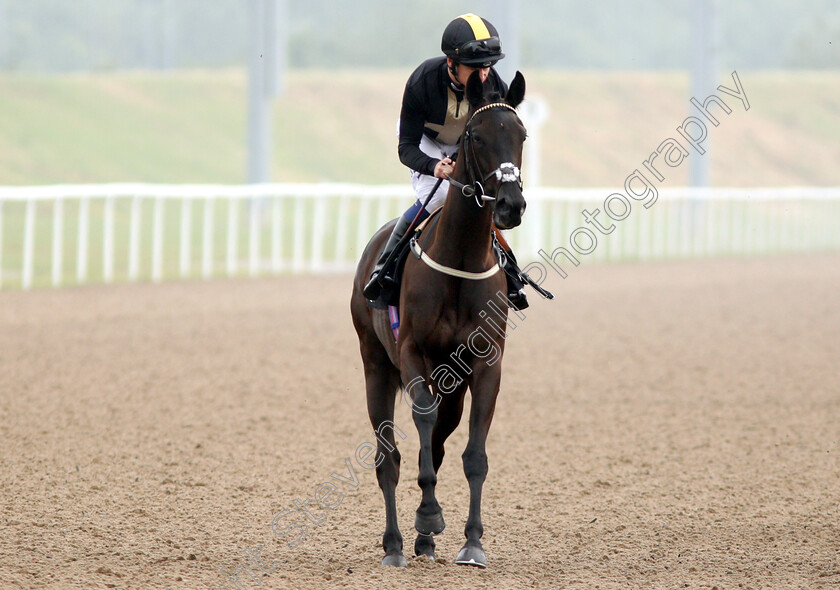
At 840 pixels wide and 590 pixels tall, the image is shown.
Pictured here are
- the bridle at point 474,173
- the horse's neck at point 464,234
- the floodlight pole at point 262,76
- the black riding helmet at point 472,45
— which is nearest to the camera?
the bridle at point 474,173

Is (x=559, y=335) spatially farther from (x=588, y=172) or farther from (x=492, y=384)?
(x=588, y=172)

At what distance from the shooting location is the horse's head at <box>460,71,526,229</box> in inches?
195

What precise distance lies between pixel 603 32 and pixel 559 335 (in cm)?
7412

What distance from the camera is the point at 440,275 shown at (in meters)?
5.39

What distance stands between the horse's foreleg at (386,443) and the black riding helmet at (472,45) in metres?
1.50

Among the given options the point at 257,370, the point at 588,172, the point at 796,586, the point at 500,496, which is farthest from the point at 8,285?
the point at 588,172

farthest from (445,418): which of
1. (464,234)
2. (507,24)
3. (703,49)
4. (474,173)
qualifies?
(703,49)

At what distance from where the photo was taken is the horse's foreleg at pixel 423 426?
17.3ft

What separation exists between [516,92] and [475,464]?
1.62 m

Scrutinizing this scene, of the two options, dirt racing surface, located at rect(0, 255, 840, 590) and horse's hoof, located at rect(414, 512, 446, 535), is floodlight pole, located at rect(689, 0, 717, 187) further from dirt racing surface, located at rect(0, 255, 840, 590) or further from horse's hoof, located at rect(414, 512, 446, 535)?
horse's hoof, located at rect(414, 512, 446, 535)

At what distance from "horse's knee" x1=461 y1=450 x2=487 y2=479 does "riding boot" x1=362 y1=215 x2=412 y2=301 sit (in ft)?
3.10

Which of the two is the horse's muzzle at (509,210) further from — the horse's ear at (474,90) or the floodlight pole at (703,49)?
the floodlight pole at (703,49)

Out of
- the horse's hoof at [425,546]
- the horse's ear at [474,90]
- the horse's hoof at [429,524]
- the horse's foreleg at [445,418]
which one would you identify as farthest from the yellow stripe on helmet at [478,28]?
the horse's hoof at [425,546]

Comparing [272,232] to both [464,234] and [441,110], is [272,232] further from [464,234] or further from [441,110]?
[464,234]
